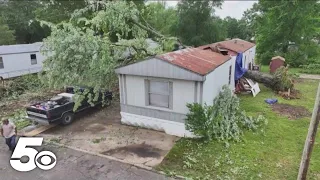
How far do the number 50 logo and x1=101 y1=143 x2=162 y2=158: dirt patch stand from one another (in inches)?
68.1

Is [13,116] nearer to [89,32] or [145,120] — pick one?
[89,32]

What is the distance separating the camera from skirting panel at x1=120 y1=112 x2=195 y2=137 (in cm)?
896

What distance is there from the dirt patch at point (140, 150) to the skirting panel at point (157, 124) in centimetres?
117

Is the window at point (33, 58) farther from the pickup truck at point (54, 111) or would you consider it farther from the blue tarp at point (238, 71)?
the blue tarp at point (238, 71)

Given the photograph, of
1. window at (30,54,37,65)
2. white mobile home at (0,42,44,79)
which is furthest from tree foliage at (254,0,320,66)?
window at (30,54,37,65)

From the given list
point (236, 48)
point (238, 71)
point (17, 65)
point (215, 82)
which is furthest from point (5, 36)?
point (215, 82)

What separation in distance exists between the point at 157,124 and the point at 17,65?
1649 centimetres

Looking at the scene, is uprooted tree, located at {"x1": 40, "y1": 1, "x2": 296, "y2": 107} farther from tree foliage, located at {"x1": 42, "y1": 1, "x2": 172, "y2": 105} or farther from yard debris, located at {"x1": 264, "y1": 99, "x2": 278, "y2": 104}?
yard debris, located at {"x1": 264, "y1": 99, "x2": 278, "y2": 104}

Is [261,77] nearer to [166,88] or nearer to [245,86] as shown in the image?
[245,86]

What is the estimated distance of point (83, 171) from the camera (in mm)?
7027

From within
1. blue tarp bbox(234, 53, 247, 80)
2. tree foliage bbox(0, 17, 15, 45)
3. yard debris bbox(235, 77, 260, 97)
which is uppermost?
tree foliage bbox(0, 17, 15, 45)

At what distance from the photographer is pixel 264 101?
1316cm

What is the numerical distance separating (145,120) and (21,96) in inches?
386

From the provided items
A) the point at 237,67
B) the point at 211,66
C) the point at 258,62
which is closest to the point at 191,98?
the point at 211,66
